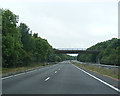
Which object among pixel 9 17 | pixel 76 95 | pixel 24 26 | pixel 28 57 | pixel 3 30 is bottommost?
pixel 76 95

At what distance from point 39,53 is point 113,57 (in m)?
24.5

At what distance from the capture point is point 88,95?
7301 mm

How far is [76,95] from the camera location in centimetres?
731

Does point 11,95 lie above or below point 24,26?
below

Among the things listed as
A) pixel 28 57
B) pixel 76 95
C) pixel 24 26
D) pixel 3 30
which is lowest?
pixel 76 95

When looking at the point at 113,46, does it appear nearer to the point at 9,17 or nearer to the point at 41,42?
the point at 41,42

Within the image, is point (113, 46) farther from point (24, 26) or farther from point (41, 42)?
point (24, 26)

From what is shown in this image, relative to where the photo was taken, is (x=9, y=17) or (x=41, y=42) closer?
(x=9, y=17)

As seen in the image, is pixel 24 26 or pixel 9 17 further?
pixel 24 26

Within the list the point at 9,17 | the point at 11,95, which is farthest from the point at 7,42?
the point at 11,95

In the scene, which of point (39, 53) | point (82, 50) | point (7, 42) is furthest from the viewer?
point (82, 50)

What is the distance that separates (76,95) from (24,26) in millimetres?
46392

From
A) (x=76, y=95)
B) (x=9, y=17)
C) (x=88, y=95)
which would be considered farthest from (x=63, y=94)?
(x=9, y=17)

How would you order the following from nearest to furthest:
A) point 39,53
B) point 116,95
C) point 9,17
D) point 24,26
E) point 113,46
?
point 116,95 < point 9,17 < point 24,26 < point 39,53 < point 113,46
